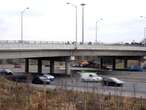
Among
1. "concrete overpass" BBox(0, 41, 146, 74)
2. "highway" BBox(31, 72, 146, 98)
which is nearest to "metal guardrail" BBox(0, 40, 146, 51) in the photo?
"concrete overpass" BBox(0, 41, 146, 74)

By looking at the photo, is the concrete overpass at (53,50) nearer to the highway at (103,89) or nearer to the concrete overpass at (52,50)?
the concrete overpass at (52,50)

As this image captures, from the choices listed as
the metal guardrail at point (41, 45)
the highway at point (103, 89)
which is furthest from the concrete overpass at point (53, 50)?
the highway at point (103, 89)

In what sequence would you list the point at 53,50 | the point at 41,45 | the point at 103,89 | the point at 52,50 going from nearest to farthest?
the point at 103,89
the point at 41,45
the point at 52,50
the point at 53,50

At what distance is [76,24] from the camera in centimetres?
8431

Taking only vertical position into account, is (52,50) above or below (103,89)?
above

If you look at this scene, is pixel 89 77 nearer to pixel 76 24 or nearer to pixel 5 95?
pixel 76 24

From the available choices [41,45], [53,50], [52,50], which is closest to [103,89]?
[41,45]

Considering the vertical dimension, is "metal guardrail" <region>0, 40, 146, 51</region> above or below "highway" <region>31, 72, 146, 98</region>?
above

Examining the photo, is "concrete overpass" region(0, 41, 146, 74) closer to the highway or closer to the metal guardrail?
the metal guardrail

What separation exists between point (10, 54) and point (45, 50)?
10.8 meters

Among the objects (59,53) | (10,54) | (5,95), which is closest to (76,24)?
(59,53)

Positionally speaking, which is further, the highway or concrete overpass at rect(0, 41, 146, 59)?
concrete overpass at rect(0, 41, 146, 59)

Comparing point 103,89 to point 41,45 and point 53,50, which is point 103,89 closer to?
point 41,45

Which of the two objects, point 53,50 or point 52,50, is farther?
point 53,50
